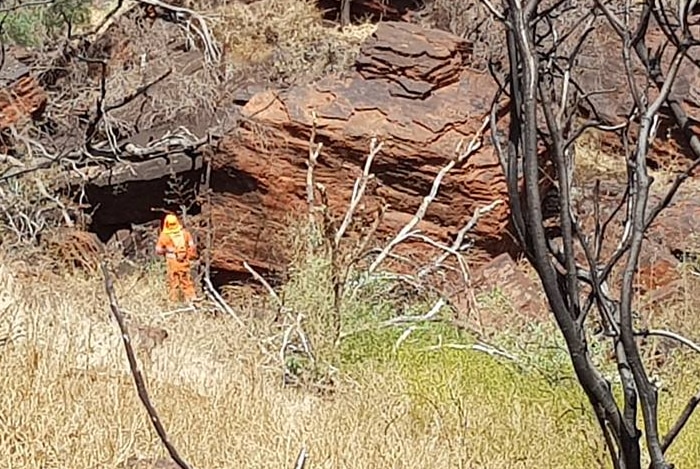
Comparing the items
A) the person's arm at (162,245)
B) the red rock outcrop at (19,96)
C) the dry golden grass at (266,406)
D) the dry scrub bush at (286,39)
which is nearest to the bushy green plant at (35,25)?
the red rock outcrop at (19,96)

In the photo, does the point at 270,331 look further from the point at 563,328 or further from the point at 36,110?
the point at 36,110

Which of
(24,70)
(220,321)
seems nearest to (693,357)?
(220,321)

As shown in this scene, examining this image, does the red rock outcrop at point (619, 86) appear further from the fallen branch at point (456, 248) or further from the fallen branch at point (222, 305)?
the fallen branch at point (222, 305)

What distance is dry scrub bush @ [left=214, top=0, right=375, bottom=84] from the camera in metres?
14.2

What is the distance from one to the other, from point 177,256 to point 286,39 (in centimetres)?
697

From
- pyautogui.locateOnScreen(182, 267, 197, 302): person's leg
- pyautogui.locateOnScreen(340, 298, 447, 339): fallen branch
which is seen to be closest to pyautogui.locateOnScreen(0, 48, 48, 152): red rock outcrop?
pyautogui.locateOnScreen(182, 267, 197, 302): person's leg

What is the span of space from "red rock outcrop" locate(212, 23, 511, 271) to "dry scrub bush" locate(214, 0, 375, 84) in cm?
336

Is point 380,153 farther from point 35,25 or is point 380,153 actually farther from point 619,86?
point 35,25

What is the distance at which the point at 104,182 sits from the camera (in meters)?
11.4

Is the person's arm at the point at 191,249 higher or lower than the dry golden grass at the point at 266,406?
lower

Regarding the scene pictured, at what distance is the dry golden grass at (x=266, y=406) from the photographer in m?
3.72

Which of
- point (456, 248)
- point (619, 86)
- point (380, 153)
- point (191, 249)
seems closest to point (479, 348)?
point (456, 248)

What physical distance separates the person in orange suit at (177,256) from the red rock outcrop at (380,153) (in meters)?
0.67

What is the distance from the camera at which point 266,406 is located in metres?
4.62
